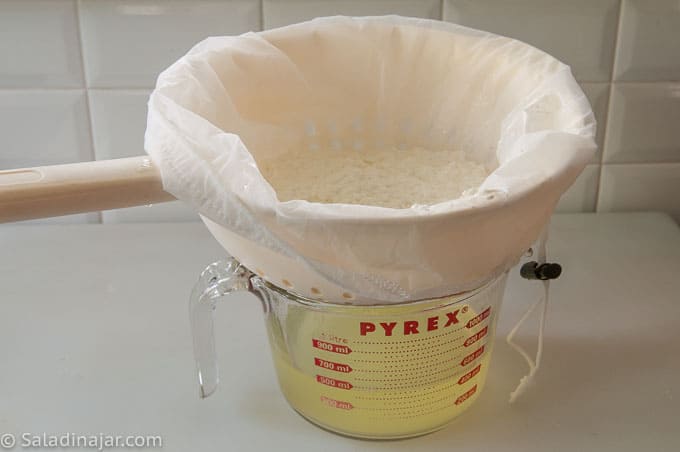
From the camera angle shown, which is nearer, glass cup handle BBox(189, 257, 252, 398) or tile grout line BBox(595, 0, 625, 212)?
glass cup handle BBox(189, 257, 252, 398)

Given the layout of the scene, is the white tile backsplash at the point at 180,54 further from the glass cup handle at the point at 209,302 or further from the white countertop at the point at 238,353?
the glass cup handle at the point at 209,302

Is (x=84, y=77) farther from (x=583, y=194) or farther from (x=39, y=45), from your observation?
(x=583, y=194)

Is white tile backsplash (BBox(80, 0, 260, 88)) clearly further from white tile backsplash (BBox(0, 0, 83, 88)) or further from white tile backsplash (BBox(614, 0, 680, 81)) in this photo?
white tile backsplash (BBox(614, 0, 680, 81))

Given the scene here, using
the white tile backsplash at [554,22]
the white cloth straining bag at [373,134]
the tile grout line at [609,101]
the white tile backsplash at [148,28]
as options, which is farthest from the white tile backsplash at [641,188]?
the white tile backsplash at [148,28]

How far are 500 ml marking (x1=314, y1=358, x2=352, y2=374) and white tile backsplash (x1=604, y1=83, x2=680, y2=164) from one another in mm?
407

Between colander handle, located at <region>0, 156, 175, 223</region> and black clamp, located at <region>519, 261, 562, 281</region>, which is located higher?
colander handle, located at <region>0, 156, 175, 223</region>

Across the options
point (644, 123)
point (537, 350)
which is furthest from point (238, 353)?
point (644, 123)

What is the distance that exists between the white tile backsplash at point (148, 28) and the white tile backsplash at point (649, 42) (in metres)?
0.33

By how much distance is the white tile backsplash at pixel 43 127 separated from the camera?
0.71 metres

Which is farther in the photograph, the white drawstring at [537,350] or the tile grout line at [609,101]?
the tile grout line at [609,101]

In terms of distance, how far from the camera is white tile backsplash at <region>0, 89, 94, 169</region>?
2.33 ft

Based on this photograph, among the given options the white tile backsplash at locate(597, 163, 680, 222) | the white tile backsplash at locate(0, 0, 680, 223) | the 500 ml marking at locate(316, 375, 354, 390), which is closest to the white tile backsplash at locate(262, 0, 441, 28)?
the white tile backsplash at locate(0, 0, 680, 223)

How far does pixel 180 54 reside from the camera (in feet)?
2.28

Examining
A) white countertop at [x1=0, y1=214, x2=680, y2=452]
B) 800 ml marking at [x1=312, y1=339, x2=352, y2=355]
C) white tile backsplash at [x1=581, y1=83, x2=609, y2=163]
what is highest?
white tile backsplash at [x1=581, y1=83, x2=609, y2=163]
